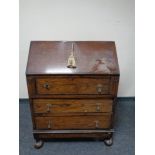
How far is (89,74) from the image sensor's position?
74.4 inches

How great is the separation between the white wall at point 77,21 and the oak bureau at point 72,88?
0.26 meters

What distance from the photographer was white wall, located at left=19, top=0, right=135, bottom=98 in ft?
7.26

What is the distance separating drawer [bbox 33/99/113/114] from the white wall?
59 cm

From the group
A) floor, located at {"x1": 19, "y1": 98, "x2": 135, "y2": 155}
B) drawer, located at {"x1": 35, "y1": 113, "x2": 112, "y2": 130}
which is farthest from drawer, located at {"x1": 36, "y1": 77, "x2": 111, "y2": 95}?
floor, located at {"x1": 19, "y1": 98, "x2": 135, "y2": 155}

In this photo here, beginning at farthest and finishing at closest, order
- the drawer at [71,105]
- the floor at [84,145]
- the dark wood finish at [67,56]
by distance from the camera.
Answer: the floor at [84,145] < the drawer at [71,105] < the dark wood finish at [67,56]

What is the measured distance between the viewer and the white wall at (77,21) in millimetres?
2213

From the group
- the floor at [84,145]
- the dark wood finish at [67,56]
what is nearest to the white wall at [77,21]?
the dark wood finish at [67,56]

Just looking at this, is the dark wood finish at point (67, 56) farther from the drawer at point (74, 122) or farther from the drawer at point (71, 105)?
the drawer at point (74, 122)

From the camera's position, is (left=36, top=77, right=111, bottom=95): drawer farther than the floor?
No

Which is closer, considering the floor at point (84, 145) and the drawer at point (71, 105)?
the drawer at point (71, 105)

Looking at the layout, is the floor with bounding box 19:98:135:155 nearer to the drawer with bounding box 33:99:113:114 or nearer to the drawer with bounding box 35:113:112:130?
the drawer with bounding box 35:113:112:130

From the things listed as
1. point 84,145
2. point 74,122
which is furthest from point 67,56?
point 84,145

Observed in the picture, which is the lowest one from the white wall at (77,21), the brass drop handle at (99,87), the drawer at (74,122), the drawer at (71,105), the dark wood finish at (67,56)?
the drawer at (74,122)
